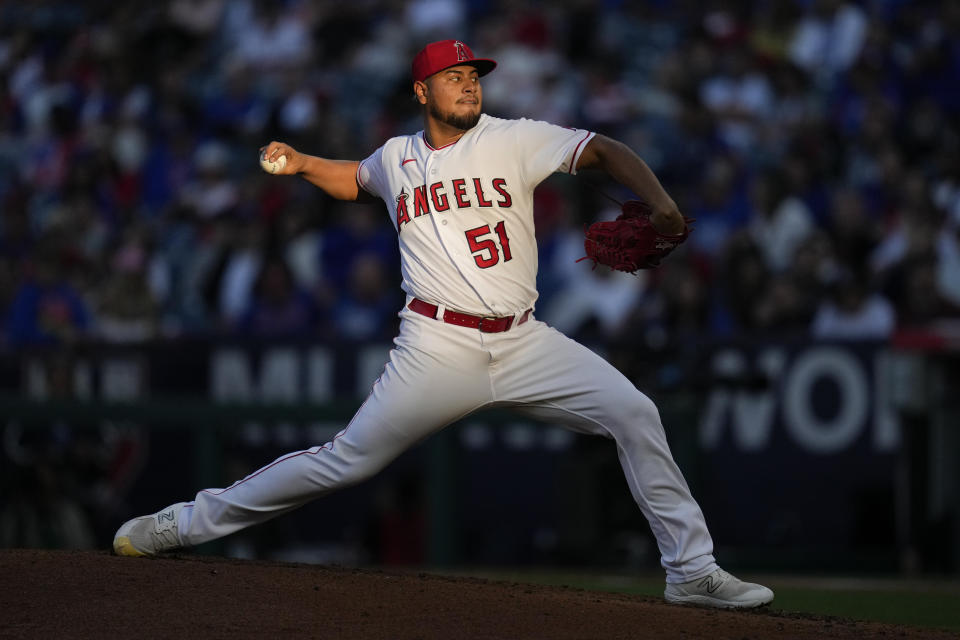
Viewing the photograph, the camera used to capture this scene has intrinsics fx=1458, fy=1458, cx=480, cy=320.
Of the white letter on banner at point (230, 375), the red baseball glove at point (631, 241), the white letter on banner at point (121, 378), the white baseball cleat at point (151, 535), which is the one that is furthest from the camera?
the white letter on banner at point (121, 378)

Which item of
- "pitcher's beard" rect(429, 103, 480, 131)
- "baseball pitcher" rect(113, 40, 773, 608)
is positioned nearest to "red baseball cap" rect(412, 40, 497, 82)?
"baseball pitcher" rect(113, 40, 773, 608)

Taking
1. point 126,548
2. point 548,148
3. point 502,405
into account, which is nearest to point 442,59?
point 548,148

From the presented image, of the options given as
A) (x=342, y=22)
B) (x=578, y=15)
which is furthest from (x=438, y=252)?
(x=342, y=22)

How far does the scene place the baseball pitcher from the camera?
5.02 m

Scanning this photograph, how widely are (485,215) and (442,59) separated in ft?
1.87

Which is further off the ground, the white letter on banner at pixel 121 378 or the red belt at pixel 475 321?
the red belt at pixel 475 321

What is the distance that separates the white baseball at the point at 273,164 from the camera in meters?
5.27

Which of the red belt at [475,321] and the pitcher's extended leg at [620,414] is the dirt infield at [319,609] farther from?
the red belt at [475,321]

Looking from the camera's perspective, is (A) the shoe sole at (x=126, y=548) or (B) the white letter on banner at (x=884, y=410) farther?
(B) the white letter on banner at (x=884, y=410)

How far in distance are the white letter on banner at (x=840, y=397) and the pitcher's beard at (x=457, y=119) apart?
13.9 feet

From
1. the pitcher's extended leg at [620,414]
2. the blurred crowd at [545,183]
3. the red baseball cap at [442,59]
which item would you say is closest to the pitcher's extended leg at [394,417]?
the pitcher's extended leg at [620,414]

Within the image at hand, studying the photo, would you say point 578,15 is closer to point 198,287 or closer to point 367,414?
A: point 198,287

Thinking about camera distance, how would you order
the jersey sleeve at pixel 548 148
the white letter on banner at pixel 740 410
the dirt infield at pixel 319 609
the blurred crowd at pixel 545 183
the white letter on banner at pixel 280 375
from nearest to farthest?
the dirt infield at pixel 319 609, the jersey sleeve at pixel 548 148, the white letter on banner at pixel 740 410, the blurred crowd at pixel 545 183, the white letter on banner at pixel 280 375

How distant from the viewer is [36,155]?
47.5 feet
